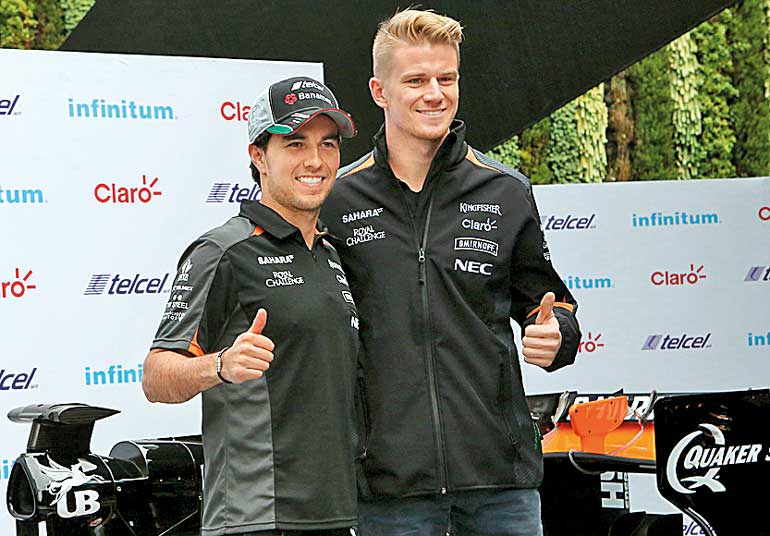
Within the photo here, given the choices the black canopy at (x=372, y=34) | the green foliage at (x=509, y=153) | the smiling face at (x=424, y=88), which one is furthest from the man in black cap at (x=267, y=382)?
the green foliage at (x=509, y=153)

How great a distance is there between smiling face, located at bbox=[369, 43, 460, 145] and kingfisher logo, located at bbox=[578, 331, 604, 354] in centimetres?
444

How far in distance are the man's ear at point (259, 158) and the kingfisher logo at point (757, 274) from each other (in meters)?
5.27

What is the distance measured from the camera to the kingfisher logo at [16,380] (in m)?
4.20

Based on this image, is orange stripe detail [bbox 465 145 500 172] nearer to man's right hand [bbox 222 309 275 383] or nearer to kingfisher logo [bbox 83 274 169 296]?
man's right hand [bbox 222 309 275 383]

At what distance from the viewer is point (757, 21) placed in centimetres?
1240

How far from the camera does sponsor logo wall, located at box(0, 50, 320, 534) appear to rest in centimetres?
427

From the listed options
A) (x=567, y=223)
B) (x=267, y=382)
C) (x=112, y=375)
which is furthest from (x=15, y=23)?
(x=267, y=382)

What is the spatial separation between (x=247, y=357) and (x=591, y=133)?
10.1m

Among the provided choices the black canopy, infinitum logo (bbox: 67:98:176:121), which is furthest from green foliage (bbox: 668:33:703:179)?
infinitum logo (bbox: 67:98:176:121)

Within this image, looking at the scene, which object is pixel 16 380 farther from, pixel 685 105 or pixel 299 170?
pixel 685 105

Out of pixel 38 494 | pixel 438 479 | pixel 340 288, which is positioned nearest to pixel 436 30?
pixel 340 288

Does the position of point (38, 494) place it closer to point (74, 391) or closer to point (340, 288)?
point (340, 288)

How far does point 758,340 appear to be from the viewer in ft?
23.9

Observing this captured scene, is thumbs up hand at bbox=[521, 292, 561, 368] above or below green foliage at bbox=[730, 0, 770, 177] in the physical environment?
below
